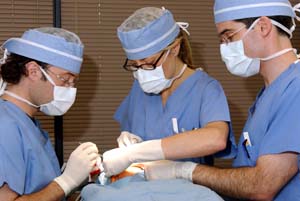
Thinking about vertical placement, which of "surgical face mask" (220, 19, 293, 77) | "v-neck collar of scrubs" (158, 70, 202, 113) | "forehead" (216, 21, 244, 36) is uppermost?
"forehead" (216, 21, 244, 36)

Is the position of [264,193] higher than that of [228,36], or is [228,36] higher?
[228,36]

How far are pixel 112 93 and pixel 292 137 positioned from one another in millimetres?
1377

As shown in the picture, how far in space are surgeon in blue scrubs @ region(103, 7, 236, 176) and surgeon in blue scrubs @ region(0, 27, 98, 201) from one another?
0.16m

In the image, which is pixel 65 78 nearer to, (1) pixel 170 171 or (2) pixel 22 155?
(2) pixel 22 155

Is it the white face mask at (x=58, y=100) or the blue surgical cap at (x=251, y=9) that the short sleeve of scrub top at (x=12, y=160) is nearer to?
the white face mask at (x=58, y=100)

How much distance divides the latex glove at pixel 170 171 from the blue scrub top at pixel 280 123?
20cm

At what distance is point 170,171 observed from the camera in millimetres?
1478

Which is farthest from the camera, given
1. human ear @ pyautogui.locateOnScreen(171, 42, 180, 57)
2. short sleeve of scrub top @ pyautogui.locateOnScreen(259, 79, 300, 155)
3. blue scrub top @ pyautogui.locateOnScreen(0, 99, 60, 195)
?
human ear @ pyautogui.locateOnScreen(171, 42, 180, 57)

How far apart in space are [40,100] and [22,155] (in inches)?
9.7

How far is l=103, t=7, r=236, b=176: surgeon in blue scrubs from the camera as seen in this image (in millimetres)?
1504

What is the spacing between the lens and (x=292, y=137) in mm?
1277

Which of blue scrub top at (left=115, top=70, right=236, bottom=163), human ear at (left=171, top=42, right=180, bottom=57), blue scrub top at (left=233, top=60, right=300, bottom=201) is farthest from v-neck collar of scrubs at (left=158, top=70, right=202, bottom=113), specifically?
blue scrub top at (left=233, top=60, right=300, bottom=201)

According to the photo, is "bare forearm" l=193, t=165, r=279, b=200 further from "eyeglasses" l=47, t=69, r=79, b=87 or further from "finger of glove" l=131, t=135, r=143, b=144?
"eyeglasses" l=47, t=69, r=79, b=87

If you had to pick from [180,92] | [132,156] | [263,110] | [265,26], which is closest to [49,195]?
[132,156]
